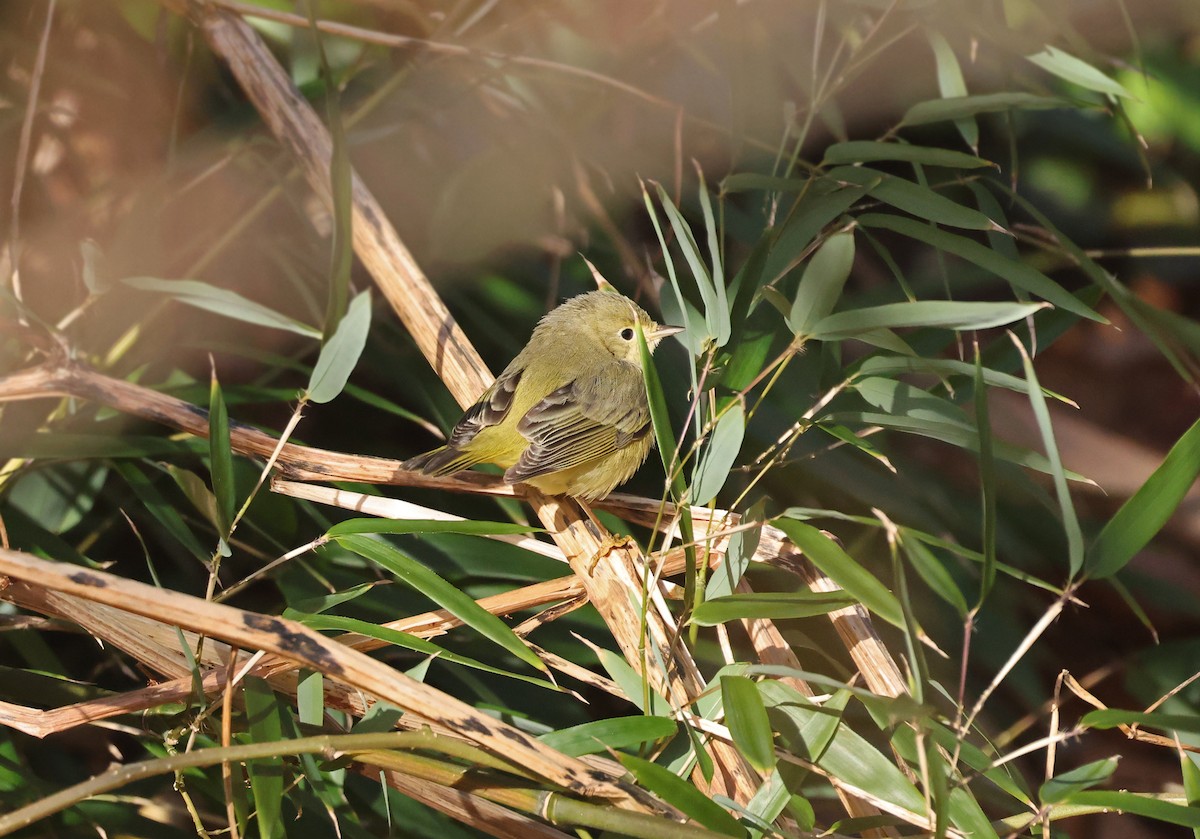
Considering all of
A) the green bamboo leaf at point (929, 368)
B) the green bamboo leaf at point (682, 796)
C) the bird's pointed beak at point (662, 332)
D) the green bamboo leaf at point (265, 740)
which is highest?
the green bamboo leaf at point (929, 368)

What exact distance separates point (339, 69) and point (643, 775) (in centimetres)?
193

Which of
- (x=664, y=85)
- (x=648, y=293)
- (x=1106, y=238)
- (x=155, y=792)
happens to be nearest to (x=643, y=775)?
(x=155, y=792)

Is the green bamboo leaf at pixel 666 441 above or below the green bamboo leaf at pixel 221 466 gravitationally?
below

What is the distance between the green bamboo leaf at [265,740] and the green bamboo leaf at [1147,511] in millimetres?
1060

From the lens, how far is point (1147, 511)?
114cm

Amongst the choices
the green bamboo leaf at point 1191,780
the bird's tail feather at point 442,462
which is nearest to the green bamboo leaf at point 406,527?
the bird's tail feather at point 442,462

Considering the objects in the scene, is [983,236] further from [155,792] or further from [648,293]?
[155,792]

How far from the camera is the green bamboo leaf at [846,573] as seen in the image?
1062mm

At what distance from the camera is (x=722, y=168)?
8.71 ft

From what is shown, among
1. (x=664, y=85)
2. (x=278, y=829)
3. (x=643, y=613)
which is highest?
(x=664, y=85)

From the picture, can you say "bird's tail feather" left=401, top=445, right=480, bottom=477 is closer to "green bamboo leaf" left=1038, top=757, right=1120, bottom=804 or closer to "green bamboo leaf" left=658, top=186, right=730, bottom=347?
"green bamboo leaf" left=658, top=186, right=730, bottom=347

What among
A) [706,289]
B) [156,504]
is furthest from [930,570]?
[156,504]

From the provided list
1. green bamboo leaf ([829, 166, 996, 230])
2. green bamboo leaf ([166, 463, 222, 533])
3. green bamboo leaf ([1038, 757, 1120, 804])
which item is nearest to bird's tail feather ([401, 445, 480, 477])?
green bamboo leaf ([166, 463, 222, 533])

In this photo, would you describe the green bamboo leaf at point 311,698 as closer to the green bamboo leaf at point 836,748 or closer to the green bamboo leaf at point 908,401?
the green bamboo leaf at point 836,748
